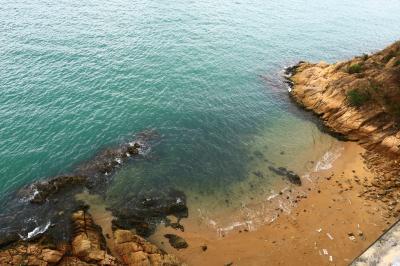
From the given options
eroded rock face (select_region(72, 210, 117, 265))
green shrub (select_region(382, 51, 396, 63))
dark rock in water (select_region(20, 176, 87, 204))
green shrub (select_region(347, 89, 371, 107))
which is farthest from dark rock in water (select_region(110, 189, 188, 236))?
green shrub (select_region(382, 51, 396, 63))

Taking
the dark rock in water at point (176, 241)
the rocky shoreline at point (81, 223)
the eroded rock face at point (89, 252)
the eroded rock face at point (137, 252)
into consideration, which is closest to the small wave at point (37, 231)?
the rocky shoreline at point (81, 223)

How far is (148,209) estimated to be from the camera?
125 ft

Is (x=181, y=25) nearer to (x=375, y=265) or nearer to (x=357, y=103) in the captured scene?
(x=357, y=103)

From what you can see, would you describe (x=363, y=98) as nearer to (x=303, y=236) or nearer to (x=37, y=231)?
(x=303, y=236)

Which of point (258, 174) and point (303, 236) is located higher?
point (303, 236)

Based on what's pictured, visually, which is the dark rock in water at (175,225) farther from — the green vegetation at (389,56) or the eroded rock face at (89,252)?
the green vegetation at (389,56)

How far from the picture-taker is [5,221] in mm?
35594

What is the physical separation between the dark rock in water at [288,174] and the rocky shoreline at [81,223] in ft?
44.7

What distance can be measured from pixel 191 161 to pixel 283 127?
18029 mm

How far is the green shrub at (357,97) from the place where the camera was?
50.5 m

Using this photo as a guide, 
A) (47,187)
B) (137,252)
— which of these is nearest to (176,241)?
(137,252)

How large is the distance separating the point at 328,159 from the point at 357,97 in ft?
41.1

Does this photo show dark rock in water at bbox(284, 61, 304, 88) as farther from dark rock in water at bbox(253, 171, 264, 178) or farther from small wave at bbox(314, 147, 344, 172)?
dark rock in water at bbox(253, 171, 264, 178)

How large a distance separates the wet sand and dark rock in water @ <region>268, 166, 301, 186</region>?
6.85ft
